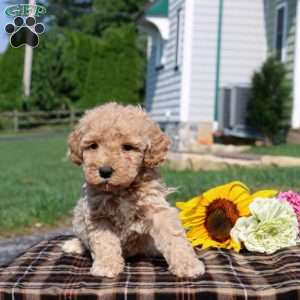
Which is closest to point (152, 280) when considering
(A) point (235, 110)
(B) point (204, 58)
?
(A) point (235, 110)

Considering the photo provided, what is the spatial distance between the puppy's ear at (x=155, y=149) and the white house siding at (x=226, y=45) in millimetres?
13745

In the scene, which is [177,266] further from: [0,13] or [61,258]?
[0,13]

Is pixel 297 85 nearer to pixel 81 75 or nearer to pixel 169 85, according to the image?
pixel 169 85

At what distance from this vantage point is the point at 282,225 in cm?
401

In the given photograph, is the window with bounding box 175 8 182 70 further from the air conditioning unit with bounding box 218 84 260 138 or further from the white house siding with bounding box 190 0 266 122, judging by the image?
the air conditioning unit with bounding box 218 84 260 138

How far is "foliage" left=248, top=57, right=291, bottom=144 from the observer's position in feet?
47.5

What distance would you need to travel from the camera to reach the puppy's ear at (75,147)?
10.8 ft

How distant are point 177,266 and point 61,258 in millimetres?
861

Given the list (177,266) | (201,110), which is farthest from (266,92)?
(177,266)

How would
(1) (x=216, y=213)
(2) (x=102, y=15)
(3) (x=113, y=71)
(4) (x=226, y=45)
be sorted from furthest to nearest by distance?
(2) (x=102, y=15)
(3) (x=113, y=71)
(4) (x=226, y=45)
(1) (x=216, y=213)

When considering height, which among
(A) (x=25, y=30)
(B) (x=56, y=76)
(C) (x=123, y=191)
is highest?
(B) (x=56, y=76)

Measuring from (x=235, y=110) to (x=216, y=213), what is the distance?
11.8 meters

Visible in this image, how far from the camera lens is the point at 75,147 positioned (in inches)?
130

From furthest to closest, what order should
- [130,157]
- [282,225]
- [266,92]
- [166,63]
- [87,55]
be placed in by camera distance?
[87,55] → [166,63] → [266,92] → [282,225] → [130,157]
